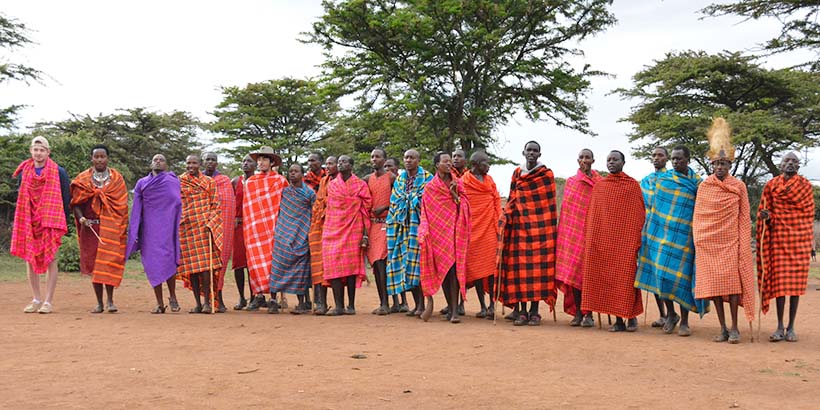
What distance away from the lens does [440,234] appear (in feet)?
30.3

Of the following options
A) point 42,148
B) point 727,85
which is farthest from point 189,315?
point 727,85

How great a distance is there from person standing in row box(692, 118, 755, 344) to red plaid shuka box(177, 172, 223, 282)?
227 inches

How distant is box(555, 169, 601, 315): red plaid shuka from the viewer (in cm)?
880

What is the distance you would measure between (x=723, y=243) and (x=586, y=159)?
1.81 meters

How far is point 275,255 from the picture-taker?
9.91 meters

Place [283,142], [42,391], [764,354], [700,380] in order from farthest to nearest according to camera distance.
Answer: [283,142]
[764,354]
[700,380]
[42,391]

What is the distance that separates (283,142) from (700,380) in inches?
1473

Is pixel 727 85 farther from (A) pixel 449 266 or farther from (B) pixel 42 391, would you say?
(B) pixel 42 391

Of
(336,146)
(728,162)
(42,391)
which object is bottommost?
(42,391)

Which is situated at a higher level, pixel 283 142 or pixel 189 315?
pixel 283 142

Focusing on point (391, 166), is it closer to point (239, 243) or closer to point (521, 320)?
point (239, 243)

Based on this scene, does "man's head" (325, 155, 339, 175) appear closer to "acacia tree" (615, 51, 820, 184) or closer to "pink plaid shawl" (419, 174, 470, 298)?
"pink plaid shawl" (419, 174, 470, 298)

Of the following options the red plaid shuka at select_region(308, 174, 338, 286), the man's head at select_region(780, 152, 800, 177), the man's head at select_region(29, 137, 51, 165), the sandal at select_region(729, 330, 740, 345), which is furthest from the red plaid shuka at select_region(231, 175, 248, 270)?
the man's head at select_region(780, 152, 800, 177)

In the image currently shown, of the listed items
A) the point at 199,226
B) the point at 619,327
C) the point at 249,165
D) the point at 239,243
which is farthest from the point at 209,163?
the point at 619,327
